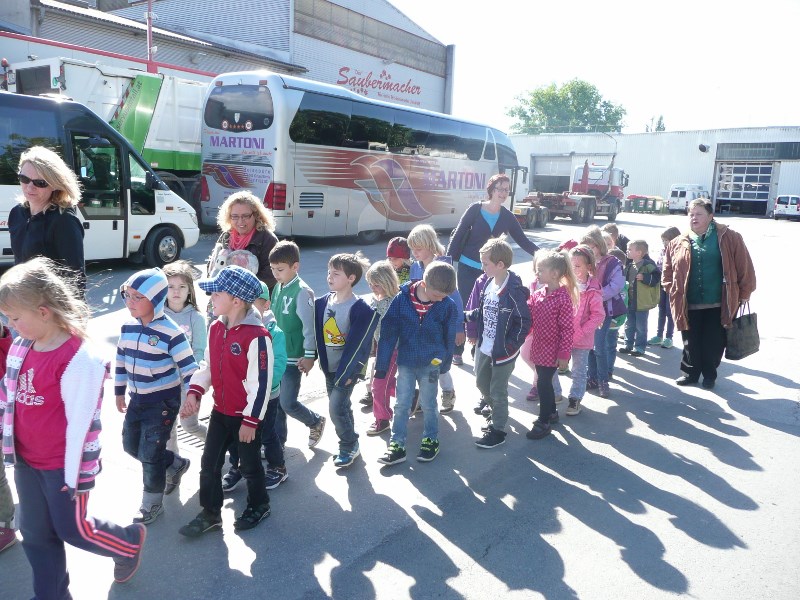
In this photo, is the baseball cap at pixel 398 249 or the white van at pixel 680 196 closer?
the baseball cap at pixel 398 249

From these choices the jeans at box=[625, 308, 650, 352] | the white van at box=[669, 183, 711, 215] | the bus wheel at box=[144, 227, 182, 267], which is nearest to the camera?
the jeans at box=[625, 308, 650, 352]

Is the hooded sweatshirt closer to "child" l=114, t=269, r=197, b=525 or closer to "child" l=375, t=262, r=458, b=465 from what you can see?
"child" l=114, t=269, r=197, b=525

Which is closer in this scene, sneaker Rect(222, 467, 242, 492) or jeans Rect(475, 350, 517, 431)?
sneaker Rect(222, 467, 242, 492)

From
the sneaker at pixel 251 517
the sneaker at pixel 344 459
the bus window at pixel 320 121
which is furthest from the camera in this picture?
the bus window at pixel 320 121

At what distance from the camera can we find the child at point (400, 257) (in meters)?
5.50

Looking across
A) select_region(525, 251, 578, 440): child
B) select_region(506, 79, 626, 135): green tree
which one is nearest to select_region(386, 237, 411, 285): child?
select_region(525, 251, 578, 440): child

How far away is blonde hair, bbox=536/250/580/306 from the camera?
16.0 feet

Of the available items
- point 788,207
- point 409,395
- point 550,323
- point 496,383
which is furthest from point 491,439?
point 788,207

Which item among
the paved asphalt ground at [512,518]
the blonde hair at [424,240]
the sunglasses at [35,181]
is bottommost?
the paved asphalt ground at [512,518]

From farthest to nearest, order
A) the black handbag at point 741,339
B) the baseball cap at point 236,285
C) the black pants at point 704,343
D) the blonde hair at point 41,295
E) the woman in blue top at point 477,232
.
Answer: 1. the woman in blue top at point 477,232
2. the black pants at point 704,343
3. the black handbag at point 741,339
4. the baseball cap at point 236,285
5. the blonde hair at point 41,295

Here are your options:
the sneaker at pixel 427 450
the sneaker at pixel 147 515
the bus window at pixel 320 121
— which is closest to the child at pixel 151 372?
the sneaker at pixel 147 515

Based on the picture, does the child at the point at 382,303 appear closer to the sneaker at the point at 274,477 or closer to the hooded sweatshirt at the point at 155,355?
the sneaker at the point at 274,477

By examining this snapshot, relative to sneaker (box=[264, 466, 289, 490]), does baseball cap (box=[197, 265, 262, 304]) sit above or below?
above

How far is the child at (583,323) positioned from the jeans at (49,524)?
396 cm
